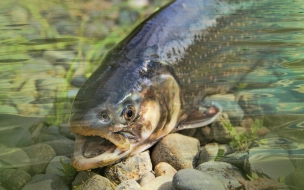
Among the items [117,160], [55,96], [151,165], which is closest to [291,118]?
[151,165]

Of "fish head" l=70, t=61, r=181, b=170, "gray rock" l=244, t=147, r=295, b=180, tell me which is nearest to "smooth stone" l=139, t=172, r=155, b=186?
"fish head" l=70, t=61, r=181, b=170

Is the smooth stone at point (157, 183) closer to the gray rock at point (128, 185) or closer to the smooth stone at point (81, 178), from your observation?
the gray rock at point (128, 185)

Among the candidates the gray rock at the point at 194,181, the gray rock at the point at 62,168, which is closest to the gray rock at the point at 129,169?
the gray rock at the point at 62,168

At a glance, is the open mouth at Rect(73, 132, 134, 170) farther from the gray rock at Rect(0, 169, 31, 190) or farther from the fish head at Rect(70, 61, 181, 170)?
the gray rock at Rect(0, 169, 31, 190)

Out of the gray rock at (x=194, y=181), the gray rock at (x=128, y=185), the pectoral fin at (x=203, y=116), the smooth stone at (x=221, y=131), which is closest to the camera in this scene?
the gray rock at (x=194, y=181)

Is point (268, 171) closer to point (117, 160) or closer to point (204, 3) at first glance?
point (117, 160)
